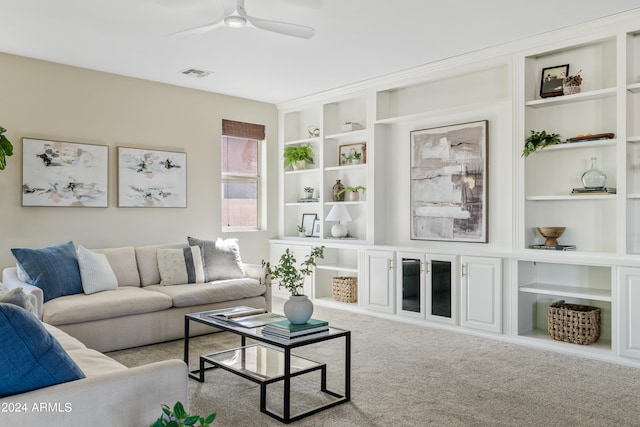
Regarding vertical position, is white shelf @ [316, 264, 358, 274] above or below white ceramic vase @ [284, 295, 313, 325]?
below

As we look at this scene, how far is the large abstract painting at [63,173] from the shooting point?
15.3 feet

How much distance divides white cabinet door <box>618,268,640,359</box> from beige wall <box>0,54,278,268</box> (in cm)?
417

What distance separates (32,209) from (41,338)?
359 cm

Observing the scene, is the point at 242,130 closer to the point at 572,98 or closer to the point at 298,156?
the point at 298,156

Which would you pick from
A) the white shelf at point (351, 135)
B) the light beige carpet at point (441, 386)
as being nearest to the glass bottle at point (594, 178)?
the light beige carpet at point (441, 386)

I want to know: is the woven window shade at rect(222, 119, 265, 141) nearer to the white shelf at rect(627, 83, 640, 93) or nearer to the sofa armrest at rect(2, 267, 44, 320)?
the sofa armrest at rect(2, 267, 44, 320)

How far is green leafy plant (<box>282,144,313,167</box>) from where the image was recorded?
21.2ft

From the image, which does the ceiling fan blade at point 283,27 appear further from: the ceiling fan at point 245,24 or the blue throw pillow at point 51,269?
the blue throw pillow at point 51,269

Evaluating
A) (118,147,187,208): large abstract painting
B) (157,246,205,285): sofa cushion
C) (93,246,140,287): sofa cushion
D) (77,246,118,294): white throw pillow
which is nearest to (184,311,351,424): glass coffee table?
(77,246,118,294): white throw pillow

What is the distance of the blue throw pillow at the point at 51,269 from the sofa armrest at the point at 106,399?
264 cm

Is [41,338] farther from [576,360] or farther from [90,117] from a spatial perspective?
[90,117]

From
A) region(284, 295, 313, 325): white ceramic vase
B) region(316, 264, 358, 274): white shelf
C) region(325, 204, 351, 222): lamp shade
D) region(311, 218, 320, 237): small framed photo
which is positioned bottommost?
region(316, 264, 358, 274): white shelf

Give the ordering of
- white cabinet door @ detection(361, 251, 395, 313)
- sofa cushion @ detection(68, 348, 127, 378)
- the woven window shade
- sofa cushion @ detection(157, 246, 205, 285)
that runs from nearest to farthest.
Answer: sofa cushion @ detection(68, 348, 127, 378) → sofa cushion @ detection(157, 246, 205, 285) → white cabinet door @ detection(361, 251, 395, 313) → the woven window shade

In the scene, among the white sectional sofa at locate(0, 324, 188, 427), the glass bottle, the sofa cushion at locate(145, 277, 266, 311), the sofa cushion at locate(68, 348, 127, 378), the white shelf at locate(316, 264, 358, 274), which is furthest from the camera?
the white shelf at locate(316, 264, 358, 274)
